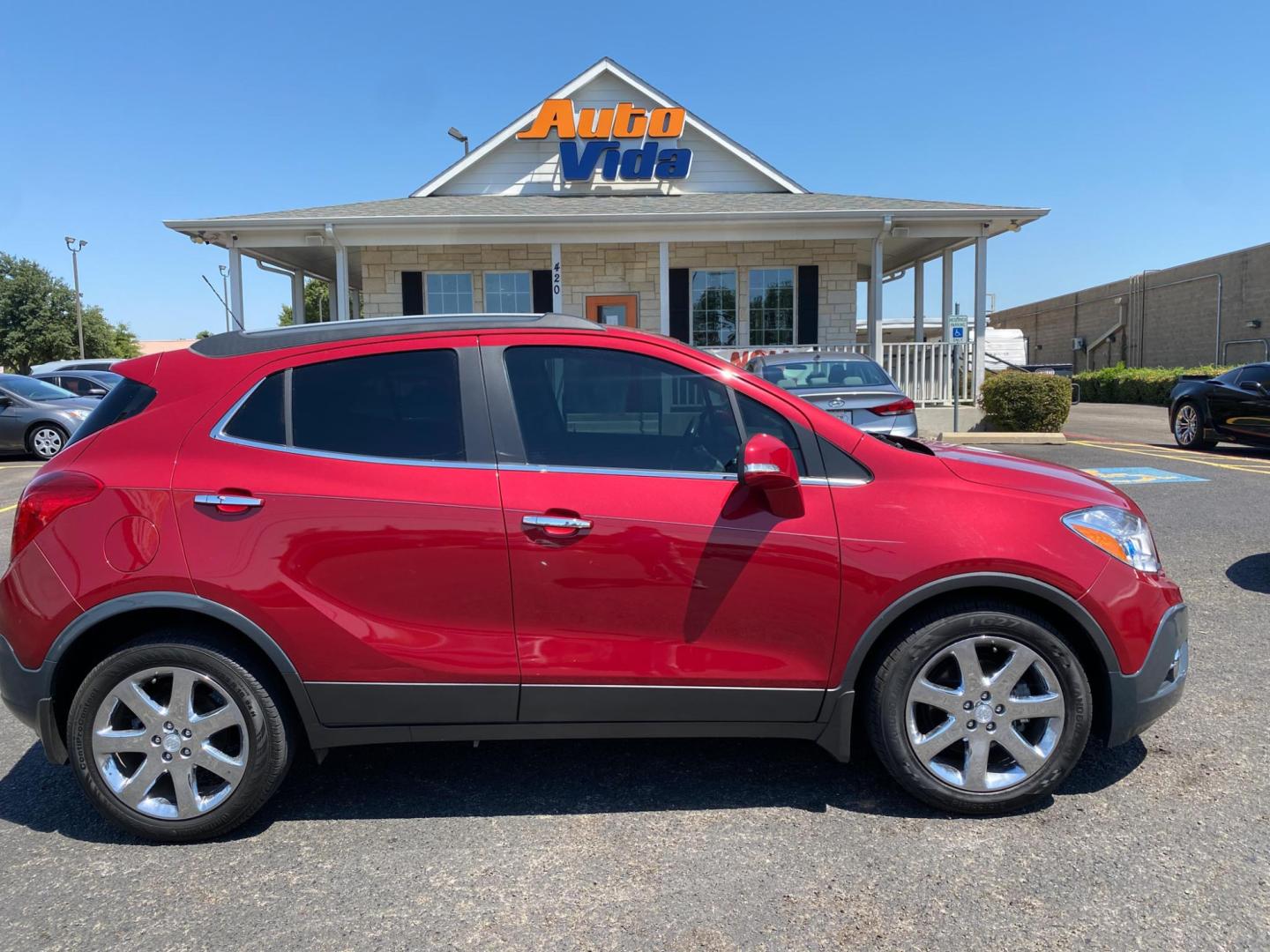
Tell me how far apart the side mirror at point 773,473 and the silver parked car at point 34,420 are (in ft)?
49.5

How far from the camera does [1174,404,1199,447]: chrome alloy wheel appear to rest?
13.4m

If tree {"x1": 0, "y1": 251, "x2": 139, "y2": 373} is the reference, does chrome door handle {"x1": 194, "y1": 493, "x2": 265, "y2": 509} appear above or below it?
below

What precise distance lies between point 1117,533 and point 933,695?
87cm

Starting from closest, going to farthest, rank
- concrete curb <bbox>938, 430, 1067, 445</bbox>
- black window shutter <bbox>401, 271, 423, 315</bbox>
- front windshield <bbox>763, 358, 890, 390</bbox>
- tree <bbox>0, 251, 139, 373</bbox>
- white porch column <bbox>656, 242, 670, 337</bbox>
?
front windshield <bbox>763, 358, 890, 390</bbox> < concrete curb <bbox>938, 430, 1067, 445</bbox> < white porch column <bbox>656, 242, 670, 337</bbox> < black window shutter <bbox>401, 271, 423, 315</bbox> < tree <bbox>0, 251, 139, 373</bbox>

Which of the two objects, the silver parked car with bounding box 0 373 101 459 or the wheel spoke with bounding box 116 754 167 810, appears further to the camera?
the silver parked car with bounding box 0 373 101 459

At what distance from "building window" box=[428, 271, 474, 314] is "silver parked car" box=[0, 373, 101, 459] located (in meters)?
6.28

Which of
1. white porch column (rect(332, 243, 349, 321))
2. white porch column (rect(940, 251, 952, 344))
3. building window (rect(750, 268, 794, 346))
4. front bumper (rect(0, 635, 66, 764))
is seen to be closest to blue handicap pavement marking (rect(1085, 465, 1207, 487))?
white porch column (rect(940, 251, 952, 344))

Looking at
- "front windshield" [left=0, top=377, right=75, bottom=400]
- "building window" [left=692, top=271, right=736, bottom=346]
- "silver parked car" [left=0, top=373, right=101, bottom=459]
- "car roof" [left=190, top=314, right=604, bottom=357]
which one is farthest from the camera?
"building window" [left=692, top=271, right=736, bottom=346]

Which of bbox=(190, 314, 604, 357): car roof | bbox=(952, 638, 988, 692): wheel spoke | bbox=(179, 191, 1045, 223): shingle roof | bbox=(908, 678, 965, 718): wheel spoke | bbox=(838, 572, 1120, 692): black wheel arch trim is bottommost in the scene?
bbox=(908, 678, 965, 718): wheel spoke

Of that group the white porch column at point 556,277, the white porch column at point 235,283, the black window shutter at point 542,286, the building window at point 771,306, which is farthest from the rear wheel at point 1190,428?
the white porch column at point 235,283

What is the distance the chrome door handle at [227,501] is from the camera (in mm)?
2930

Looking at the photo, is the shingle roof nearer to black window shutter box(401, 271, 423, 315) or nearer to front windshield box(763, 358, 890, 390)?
black window shutter box(401, 271, 423, 315)

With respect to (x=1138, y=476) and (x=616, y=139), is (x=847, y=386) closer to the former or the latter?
(x=1138, y=476)

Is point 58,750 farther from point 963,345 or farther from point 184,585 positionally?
point 963,345
